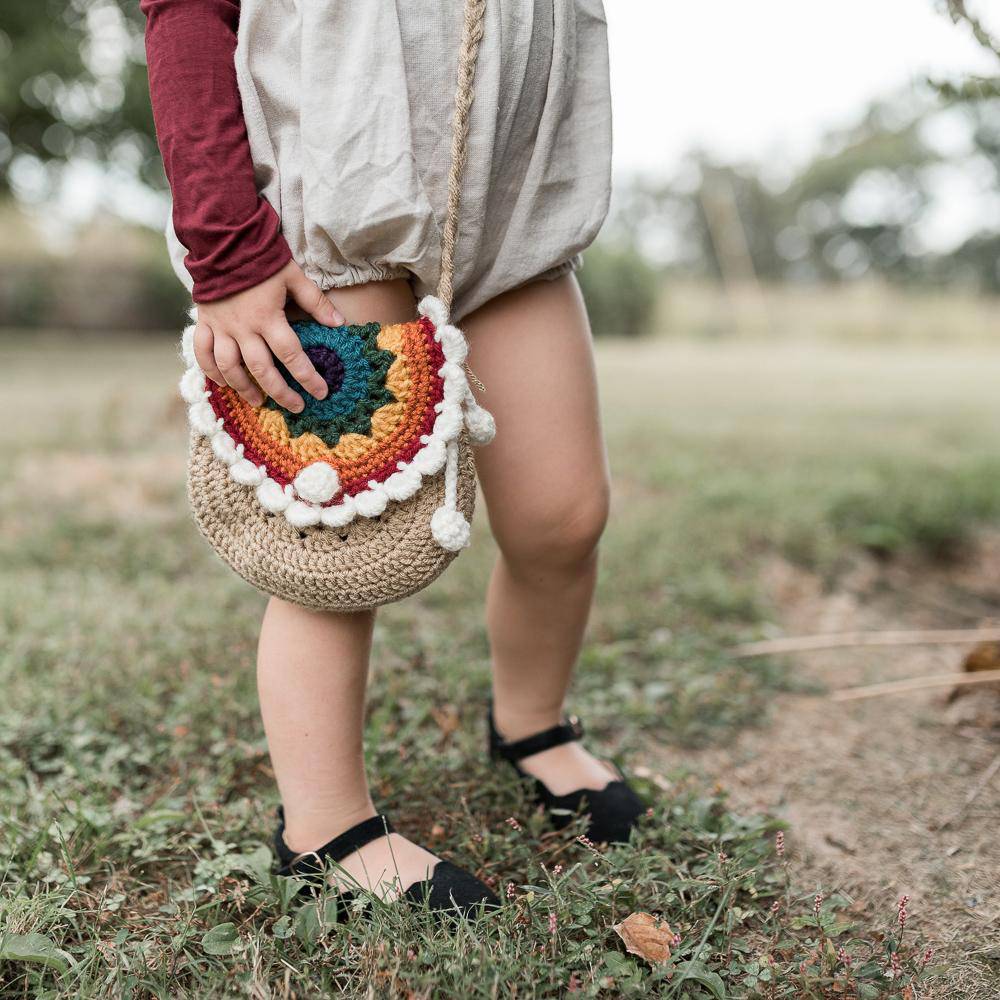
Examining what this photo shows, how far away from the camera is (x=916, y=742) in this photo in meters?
1.51

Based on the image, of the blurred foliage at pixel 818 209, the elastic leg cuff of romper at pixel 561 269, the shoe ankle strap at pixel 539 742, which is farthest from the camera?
the blurred foliage at pixel 818 209

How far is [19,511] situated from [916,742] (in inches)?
90.8

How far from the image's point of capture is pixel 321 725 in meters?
1.01

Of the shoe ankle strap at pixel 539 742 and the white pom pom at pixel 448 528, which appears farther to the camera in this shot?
the shoe ankle strap at pixel 539 742

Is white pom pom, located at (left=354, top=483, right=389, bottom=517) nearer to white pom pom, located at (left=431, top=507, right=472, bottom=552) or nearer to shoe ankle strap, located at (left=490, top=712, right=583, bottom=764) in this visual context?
white pom pom, located at (left=431, top=507, right=472, bottom=552)

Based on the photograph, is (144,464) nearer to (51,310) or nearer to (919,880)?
(919,880)

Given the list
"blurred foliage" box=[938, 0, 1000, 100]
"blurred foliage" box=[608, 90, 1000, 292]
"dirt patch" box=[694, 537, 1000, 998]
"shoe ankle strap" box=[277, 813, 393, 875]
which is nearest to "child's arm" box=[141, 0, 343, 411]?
"shoe ankle strap" box=[277, 813, 393, 875]

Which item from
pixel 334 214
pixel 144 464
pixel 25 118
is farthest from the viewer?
pixel 25 118

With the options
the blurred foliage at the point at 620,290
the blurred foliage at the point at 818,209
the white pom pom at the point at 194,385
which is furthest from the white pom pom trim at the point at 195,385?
the blurred foliage at the point at 818,209

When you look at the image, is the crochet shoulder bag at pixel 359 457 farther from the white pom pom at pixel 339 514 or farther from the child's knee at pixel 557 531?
the child's knee at pixel 557 531

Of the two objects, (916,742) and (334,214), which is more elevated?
(334,214)

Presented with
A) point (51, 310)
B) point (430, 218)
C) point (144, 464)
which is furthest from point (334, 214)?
point (51, 310)

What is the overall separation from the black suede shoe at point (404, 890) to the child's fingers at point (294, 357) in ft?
1.64

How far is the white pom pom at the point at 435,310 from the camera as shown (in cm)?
91
